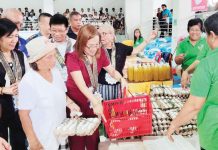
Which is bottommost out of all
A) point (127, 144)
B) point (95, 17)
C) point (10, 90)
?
point (127, 144)

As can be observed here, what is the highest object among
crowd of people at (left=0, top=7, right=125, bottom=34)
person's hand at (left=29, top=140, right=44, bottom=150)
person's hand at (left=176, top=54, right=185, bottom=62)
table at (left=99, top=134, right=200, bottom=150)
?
crowd of people at (left=0, top=7, right=125, bottom=34)

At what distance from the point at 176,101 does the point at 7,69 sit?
75.7 inches

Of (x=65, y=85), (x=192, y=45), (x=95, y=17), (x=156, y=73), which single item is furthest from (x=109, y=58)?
(x=95, y=17)

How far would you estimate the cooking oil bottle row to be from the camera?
4922 millimetres

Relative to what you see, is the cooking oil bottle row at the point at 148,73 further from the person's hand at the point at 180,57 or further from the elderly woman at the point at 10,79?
the elderly woman at the point at 10,79

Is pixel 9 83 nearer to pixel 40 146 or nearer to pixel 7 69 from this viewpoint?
pixel 7 69

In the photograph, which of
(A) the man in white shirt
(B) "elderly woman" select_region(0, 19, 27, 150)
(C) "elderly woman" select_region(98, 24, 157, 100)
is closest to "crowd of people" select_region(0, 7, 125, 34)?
(A) the man in white shirt

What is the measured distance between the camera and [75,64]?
2.36m

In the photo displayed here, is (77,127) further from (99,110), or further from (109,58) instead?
(109,58)

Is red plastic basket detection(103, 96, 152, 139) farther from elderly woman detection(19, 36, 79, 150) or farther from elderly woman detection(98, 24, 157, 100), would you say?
elderly woman detection(98, 24, 157, 100)

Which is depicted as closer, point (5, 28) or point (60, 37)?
point (5, 28)

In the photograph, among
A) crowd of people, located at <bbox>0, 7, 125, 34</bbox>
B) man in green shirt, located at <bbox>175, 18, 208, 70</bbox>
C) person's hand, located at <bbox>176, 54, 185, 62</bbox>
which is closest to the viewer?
man in green shirt, located at <bbox>175, 18, 208, 70</bbox>

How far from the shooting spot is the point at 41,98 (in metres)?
1.99

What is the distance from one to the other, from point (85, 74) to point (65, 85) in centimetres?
20
